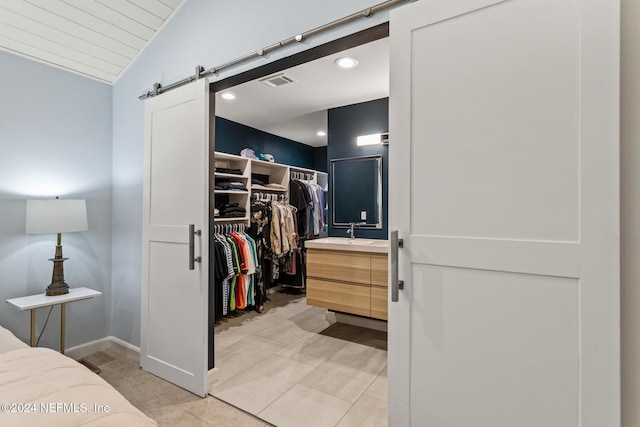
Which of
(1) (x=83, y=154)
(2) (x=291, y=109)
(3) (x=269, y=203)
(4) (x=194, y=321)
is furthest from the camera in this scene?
(3) (x=269, y=203)

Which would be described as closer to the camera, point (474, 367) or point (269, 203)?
point (474, 367)

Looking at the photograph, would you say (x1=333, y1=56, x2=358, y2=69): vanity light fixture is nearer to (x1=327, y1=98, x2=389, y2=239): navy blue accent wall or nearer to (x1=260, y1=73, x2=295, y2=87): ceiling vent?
(x1=260, y1=73, x2=295, y2=87): ceiling vent

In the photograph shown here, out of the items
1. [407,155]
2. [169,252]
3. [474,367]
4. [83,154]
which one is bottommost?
[474,367]

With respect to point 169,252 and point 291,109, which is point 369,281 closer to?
point 169,252

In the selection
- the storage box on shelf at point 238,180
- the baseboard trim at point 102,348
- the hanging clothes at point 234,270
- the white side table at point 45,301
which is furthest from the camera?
the storage box on shelf at point 238,180

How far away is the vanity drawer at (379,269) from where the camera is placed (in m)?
2.74

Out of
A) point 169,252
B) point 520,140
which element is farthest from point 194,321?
point 520,140

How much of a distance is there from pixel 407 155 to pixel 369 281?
1.75 metres

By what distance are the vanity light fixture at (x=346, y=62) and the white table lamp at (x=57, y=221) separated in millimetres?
2311

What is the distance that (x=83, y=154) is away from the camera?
263 cm

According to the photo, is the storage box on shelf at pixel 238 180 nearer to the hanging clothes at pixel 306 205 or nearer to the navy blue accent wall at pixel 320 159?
the hanging clothes at pixel 306 205

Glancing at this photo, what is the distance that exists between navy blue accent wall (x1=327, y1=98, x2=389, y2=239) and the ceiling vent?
35.6 inches

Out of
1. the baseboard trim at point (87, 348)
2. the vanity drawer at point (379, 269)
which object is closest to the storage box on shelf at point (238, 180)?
the baseboard trim at point (87, 348)

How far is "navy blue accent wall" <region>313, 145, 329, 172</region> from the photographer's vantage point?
5668 millimetres
